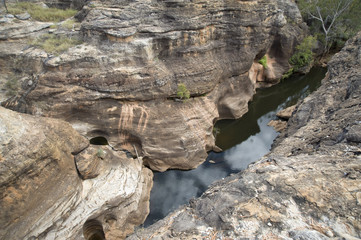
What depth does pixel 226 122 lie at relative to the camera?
15195 millimetres

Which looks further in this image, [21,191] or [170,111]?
[170,111]

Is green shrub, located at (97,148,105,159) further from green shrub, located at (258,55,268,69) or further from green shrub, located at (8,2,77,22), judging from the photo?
green shrub, located at (258,55,268,69)

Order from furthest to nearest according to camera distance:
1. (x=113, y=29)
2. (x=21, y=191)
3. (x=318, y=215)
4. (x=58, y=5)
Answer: (x=58, y=5)
(x=113, y=29)
(x=21, y=191)
(x=318, y=215)

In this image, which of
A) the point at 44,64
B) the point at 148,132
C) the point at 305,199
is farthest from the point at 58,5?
the point at 305,199

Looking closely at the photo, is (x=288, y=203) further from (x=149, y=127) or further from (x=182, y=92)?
(x=182, y=92)

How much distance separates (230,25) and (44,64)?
33.3ft

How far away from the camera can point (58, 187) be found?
7688mm

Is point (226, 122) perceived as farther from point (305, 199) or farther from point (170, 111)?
point (305, 199)

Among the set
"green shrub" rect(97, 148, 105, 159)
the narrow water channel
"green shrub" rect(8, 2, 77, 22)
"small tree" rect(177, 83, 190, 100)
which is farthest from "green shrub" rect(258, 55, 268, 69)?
"green shrub" rect(97, 148, 105, 159)

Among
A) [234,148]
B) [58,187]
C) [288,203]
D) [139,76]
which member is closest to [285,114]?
[234,148]

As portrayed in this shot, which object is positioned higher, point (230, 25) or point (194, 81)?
point (230, 25)

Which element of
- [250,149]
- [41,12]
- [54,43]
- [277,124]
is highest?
[41,12]

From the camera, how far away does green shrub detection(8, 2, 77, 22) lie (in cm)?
1283

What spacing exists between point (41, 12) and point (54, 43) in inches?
134
